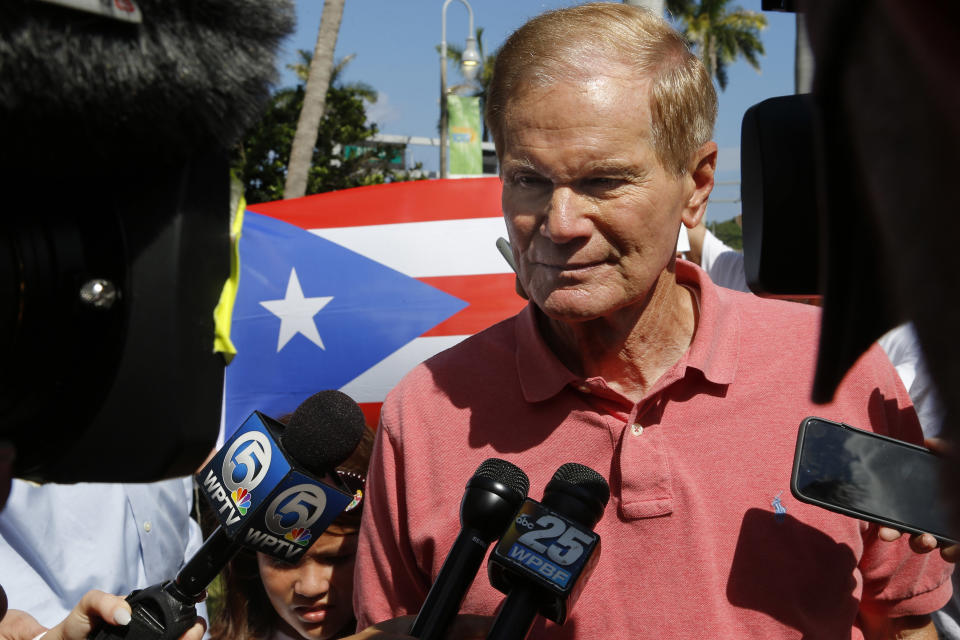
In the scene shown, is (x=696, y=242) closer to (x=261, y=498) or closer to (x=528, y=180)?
(x=528, y=180)

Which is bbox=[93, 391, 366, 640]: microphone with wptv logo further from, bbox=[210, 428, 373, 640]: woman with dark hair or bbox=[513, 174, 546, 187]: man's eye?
bbox=[210, 428, 373, 640]: woman with dark hair

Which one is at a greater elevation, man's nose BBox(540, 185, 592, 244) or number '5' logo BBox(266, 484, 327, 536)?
man's nose BBox(540, 185, 592, 244)

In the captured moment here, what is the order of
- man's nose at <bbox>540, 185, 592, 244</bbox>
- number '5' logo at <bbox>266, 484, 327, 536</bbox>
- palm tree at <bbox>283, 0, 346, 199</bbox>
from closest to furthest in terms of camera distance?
number '5' logo at <bbox>266, 484, 327, 536</bbox> → man's nose at <bbox>540, 185, 592, 244</bbox> → palm tree at <bbox>283, 0, 346, 199</bbox>

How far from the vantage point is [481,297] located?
17.7 feet

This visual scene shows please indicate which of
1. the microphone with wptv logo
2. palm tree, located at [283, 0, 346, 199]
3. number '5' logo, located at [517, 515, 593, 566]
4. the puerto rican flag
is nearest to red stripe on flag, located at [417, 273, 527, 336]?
the puerto rican flag

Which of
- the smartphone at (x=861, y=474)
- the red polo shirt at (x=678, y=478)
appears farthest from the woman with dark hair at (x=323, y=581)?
the smartphone at (x=861, y=474)

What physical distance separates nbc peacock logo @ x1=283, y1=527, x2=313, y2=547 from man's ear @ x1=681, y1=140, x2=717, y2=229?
1.15m

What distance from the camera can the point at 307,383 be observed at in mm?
5227

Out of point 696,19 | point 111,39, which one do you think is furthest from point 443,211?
point 696,19

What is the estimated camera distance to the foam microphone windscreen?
1.83 meters

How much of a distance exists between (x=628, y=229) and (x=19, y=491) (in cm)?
195

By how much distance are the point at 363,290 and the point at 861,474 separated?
392cm

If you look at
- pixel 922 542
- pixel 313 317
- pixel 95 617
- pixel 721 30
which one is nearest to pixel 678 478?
pixel 922 542

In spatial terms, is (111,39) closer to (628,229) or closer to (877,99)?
(877,99)
